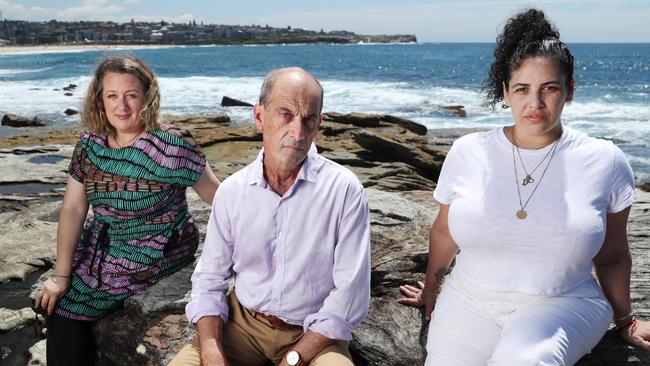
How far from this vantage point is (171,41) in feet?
571

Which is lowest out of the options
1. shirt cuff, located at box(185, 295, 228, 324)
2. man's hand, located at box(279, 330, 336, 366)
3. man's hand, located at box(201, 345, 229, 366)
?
man's hand, located at box(201, 345, 229, 366)

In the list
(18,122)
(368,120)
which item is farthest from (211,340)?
(18,122)

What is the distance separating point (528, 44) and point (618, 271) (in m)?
1.15

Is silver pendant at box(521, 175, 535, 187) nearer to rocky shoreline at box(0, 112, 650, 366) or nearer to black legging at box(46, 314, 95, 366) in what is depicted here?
rocky shoreline at box(0, 112, 650, 366)

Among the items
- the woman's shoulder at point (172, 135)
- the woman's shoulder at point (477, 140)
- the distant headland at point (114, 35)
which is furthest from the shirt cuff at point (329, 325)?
the distant headland at point (114, 35)

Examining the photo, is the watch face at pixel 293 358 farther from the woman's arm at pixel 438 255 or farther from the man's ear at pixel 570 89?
the man's ear at pixel 570 89

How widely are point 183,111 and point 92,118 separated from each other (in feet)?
78.3

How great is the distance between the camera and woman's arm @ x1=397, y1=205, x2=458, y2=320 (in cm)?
308

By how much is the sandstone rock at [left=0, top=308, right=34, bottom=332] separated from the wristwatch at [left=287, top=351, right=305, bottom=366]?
2.95 metres

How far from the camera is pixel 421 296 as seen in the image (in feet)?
11.3

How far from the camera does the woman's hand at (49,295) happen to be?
11.4 ft

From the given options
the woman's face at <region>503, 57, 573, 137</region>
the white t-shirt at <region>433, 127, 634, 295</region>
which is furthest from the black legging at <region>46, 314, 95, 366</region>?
the woman's face at <region>503, 57, 573, 137</region>

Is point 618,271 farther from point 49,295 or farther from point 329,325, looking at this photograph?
point 49,295

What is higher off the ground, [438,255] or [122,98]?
[122,98]
